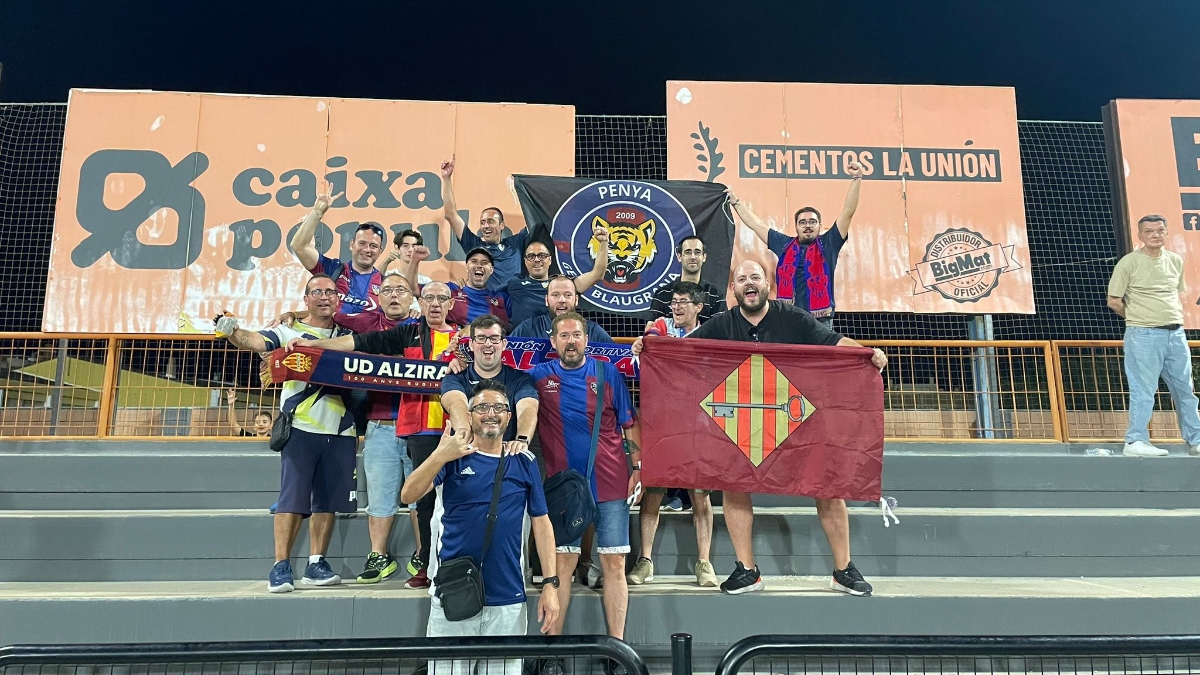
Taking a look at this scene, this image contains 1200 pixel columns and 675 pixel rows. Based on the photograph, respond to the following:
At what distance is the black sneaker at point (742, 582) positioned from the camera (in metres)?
4.91

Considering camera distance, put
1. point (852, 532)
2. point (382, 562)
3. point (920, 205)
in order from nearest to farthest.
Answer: point (382, 562) → point (852, 532) → point (920, 205)

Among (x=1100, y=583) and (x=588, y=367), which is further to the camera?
(x=1100, y=583)

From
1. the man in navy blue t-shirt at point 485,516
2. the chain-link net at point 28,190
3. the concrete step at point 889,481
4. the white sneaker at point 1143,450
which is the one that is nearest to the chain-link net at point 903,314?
the chain-link net at point 28,190

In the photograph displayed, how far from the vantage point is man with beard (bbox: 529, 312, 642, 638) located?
14.8ft

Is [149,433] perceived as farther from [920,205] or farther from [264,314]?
[920,205]

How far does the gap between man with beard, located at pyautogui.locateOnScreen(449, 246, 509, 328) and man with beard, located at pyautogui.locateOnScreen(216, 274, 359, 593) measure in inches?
38.1

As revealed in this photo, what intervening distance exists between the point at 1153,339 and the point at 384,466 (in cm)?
683

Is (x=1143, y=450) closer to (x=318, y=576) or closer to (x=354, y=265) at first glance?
(x=318, y=576)

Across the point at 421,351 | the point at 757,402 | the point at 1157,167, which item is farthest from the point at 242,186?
the point at 1157,167

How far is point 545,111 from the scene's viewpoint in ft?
32.2

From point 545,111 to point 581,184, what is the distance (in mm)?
1484

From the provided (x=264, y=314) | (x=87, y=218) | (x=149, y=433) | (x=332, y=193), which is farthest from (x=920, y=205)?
(x=87, y=218)

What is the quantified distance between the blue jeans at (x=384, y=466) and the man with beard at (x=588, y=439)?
1.22 metres

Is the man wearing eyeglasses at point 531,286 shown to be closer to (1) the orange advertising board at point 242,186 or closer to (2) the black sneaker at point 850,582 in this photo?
(2) the black sneaker at point 850,582
